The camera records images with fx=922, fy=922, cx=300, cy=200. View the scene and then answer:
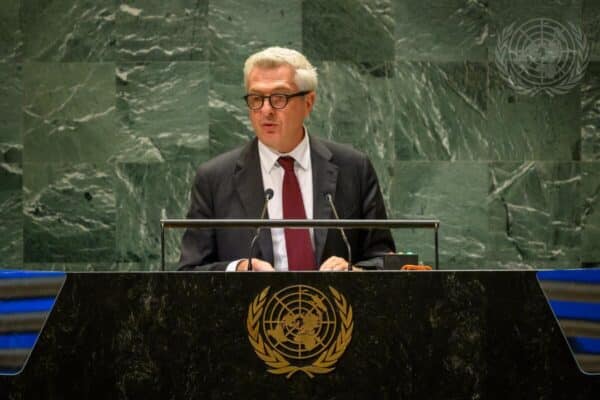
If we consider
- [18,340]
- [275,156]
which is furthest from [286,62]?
Answer: [18,340]

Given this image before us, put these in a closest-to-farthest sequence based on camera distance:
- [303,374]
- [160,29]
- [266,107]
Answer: [303,374]
[266,107]
[160,29]

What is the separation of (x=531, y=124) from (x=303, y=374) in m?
3.74

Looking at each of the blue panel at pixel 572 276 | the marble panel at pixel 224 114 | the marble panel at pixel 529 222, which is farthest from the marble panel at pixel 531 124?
the blue panel at pixel 572 276

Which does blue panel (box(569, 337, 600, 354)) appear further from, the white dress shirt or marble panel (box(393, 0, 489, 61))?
marble panel (box(393, 0, 489, 61))

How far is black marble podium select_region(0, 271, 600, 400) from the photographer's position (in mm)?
2418

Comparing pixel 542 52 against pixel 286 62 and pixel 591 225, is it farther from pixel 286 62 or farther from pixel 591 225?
pixel 286 62

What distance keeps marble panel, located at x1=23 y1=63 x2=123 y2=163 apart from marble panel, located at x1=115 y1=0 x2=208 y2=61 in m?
0.21

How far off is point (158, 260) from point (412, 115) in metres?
1.82

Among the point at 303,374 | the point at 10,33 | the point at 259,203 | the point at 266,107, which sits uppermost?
the point at 10,33

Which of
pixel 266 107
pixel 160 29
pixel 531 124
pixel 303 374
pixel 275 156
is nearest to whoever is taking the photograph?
pixel 303 374

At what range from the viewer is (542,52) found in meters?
5.72

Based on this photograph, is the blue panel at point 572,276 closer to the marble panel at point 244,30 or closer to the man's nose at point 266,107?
the man's nose at point 266,107

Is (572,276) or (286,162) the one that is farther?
(286,162)

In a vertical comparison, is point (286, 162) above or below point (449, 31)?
below
